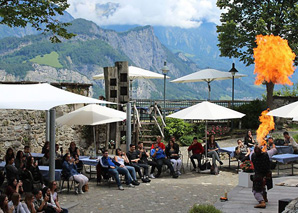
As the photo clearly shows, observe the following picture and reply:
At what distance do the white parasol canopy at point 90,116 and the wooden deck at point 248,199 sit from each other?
515 cm

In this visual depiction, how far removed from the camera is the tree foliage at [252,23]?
2561cm

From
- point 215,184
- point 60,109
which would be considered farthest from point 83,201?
point 60,109

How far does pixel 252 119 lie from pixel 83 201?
16.2m

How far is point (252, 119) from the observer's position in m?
24.8

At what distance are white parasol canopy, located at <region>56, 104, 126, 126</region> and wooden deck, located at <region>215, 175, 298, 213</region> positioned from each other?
5.15m

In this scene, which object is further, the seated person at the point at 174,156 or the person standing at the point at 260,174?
the seated person at the point at 174,156

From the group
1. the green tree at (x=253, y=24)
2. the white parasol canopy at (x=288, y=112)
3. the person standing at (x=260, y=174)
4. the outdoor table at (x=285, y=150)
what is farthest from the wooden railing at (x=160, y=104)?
the person standing at (x=260, y=174)

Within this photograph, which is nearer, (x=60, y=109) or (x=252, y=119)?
(x=60, y=109)

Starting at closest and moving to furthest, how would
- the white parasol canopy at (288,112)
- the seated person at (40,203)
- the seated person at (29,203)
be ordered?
the seated person at (29,203) < the seated person at (40,203) < the white parasol canopy at (288,112)

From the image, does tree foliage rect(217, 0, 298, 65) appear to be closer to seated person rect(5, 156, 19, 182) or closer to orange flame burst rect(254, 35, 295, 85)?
orange flame burst rect(254, 35, 295, 85)

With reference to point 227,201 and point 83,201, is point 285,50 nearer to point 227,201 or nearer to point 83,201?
point 227,201

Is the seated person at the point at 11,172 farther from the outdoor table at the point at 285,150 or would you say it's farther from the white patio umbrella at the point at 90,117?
the outdoor table at the point at 285,150

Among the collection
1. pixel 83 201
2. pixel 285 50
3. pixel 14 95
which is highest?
pixel 285 50

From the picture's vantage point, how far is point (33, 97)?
35.3ft
